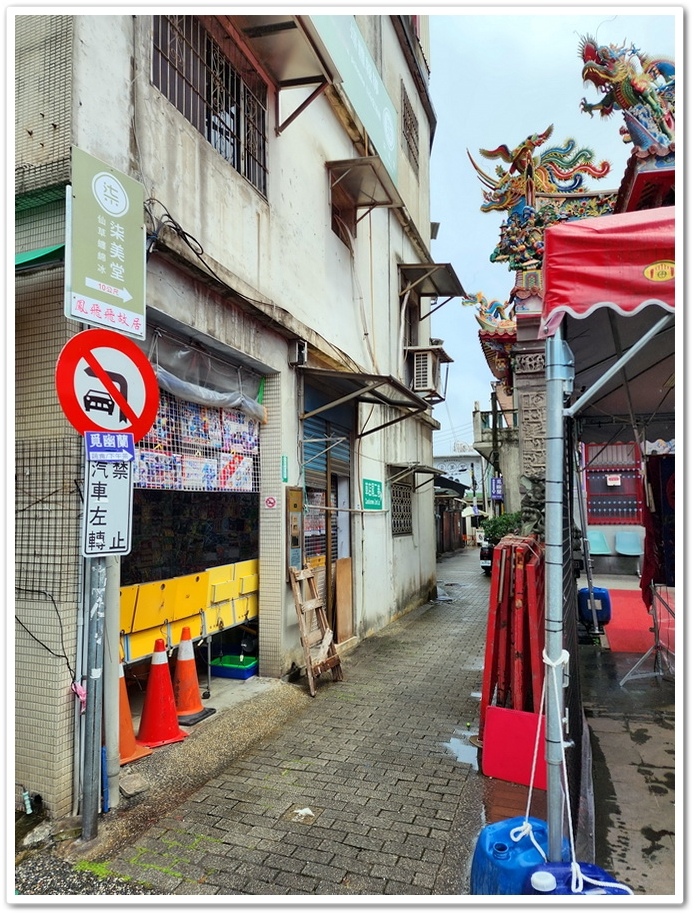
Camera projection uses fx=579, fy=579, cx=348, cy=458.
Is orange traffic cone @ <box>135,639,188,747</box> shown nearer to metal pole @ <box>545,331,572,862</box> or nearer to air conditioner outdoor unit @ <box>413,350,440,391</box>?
metal pole @ <box>545,331,572,862</box>

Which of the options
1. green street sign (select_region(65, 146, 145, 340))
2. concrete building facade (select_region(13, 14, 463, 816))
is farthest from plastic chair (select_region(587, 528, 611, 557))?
green street sign (select_region(65, 146, 145, 340))

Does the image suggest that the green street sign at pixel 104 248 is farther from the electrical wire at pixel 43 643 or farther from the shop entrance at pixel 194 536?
the electrical wire at pixel 43 643

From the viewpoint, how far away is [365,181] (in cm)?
903

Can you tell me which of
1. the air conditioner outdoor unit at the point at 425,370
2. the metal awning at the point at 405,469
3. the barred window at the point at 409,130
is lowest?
the metal awning at the point at 405,469

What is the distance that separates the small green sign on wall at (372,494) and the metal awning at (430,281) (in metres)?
4.64

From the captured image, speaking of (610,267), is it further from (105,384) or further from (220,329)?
(220,329)

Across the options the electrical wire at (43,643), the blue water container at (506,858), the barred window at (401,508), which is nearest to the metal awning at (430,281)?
the barred window at (401,508)

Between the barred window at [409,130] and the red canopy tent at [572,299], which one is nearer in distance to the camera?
the red canopy tent at [572,299]

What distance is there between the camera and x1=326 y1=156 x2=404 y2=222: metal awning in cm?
848

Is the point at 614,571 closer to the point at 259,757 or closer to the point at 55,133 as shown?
the point at 259,757

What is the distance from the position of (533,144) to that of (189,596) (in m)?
11.2

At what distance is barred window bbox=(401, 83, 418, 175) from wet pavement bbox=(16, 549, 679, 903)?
11935 mm

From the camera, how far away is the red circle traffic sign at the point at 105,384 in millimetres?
3398
